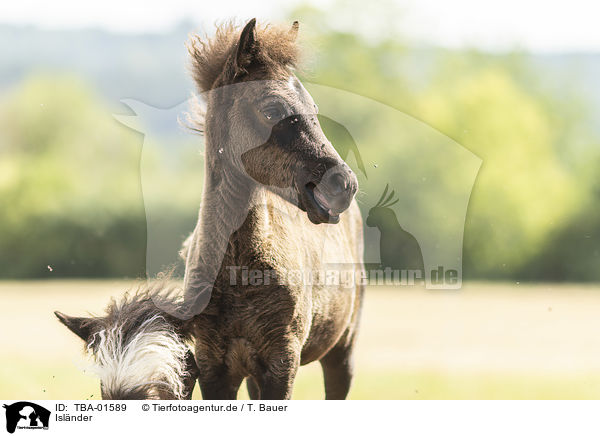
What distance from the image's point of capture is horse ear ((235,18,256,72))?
4188mm

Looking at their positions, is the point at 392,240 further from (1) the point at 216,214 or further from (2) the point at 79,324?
(2) the point at 79,324

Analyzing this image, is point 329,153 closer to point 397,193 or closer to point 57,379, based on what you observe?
point 397,193

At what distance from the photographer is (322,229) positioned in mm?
5297

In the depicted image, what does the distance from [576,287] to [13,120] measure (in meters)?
22.2

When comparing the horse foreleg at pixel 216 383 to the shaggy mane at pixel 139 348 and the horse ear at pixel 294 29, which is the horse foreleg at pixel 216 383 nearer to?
the shaggy mane at pixel 139 348

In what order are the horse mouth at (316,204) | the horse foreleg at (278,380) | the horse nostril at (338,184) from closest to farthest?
the horse nostril at (338,184), the horse mouth at (316,204), the horse foreleg at (278,380)

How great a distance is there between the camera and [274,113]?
4039mm

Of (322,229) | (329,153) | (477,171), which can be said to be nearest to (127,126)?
(322,229)

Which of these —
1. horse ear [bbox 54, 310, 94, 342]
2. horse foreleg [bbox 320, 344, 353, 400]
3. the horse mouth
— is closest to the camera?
the horse mouth

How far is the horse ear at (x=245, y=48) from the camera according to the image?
419 cm

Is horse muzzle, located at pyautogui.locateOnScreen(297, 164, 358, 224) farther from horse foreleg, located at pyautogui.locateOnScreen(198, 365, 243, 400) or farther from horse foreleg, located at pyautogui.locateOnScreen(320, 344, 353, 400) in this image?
horse foreleg, located at pyautogui.locateOnScreen(320, 344, 353, 400)

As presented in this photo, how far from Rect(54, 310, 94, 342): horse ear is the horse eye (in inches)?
72.7
